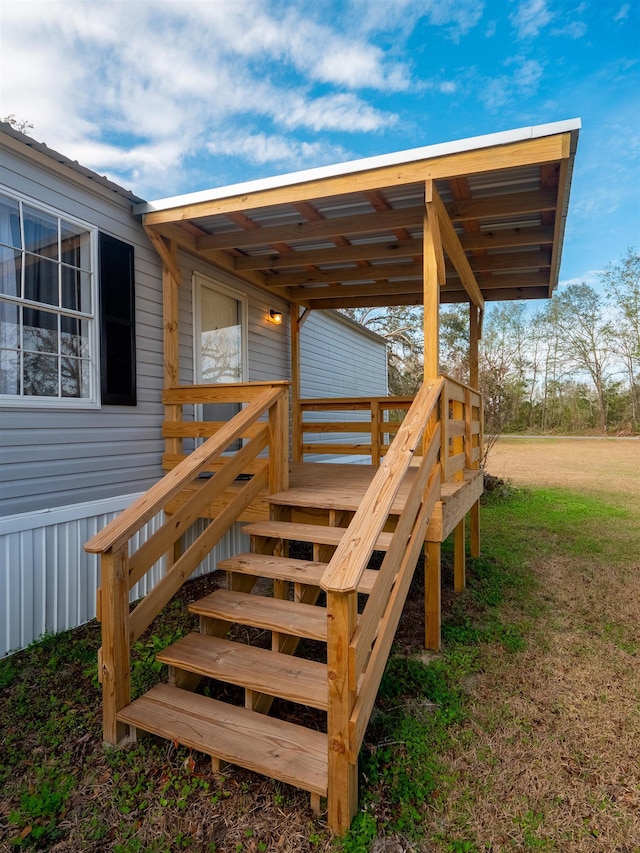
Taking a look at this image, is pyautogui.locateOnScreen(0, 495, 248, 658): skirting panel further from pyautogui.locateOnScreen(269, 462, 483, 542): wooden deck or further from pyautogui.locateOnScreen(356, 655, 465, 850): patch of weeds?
pyautogui.locateOnScreen(356, 655, 465, 850): patch of weeds

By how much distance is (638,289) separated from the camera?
76.1 feet

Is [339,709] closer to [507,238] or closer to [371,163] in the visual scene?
[371,163]

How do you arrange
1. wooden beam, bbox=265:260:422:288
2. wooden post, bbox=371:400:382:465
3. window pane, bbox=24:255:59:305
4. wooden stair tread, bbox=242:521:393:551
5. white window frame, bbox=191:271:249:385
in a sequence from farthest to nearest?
1. wooden post, bbox=371:400:382:465
2. wooden beam, bbox=265:260:422:288
3. white window frame, bbox=191:271:249:385
4. window pane, bbox=24:255:59:305
5. wooden stair tread, bbox=242:521:393:551

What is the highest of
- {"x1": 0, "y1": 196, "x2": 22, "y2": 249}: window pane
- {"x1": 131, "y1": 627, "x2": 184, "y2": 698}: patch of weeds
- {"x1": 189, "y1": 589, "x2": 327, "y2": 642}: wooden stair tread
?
{"x1": 0, "y1": 196, "x2": 22, "y2": 249}: window pane

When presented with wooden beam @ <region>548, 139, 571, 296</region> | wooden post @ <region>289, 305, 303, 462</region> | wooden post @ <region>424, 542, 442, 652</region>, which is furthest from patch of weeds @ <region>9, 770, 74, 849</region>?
wooden post @ <region>289, 305, 303, 462</region>

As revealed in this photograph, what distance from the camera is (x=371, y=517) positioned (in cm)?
200

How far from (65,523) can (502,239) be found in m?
4.58

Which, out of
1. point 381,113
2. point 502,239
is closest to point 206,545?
point 502,239

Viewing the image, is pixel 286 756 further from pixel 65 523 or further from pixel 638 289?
pixel 638 289

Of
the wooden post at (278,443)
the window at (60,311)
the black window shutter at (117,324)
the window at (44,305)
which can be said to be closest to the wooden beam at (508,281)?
the wooden post at (278,443)

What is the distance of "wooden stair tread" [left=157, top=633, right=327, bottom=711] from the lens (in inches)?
83.0

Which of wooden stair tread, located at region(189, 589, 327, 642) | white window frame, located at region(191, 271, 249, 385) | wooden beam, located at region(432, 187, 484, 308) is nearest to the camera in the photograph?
wooden stair tread, located at region(189, 589, 327, 642)

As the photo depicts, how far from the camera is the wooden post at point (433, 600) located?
126 inches

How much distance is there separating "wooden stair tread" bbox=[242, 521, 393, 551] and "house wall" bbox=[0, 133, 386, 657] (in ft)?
4.87
